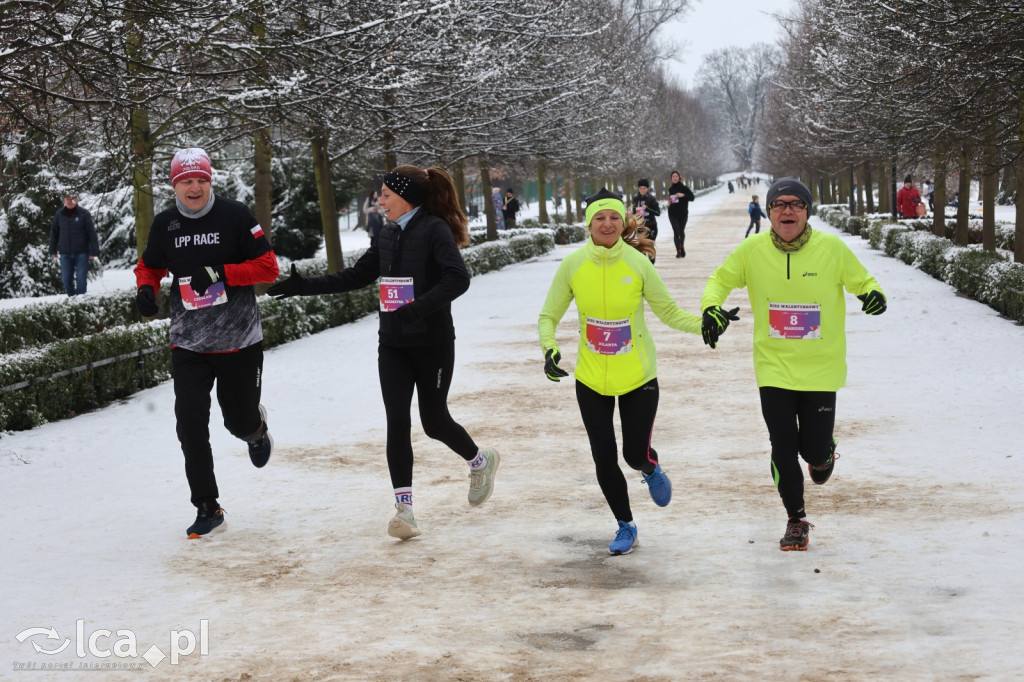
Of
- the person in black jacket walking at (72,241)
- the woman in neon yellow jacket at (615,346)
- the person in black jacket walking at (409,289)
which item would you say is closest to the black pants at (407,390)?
the person in black jacket walking at (409,289)

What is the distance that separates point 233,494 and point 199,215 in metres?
1.74

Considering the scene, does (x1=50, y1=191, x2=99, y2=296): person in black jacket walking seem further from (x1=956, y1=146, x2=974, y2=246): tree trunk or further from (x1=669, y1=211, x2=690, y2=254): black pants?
(x1=956, y1=146, x2=974, y2=246): tree trunk

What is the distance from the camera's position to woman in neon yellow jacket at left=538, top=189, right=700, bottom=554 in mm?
5824

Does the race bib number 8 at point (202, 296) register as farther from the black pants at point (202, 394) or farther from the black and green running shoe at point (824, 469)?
the black and green running shoe at point (824, 469)

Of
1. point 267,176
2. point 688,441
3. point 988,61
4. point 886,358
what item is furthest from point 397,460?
point 267,176

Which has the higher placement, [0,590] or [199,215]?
[199,215]

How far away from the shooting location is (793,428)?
591 cm

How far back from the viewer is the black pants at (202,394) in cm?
646

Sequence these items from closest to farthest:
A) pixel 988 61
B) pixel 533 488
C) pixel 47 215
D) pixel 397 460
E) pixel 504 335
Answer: pixel 397 460 → pixel 533 488 → pixel 988 61 → pixel 504 335 → pixel 47 215

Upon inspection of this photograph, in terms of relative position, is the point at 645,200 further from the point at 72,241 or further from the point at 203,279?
the point at 203,279

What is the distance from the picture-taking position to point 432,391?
6301 mm

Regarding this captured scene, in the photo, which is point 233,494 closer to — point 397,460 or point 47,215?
point 397,460

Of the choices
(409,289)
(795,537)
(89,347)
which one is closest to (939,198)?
(89,347)

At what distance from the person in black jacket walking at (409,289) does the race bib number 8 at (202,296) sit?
38 cm
